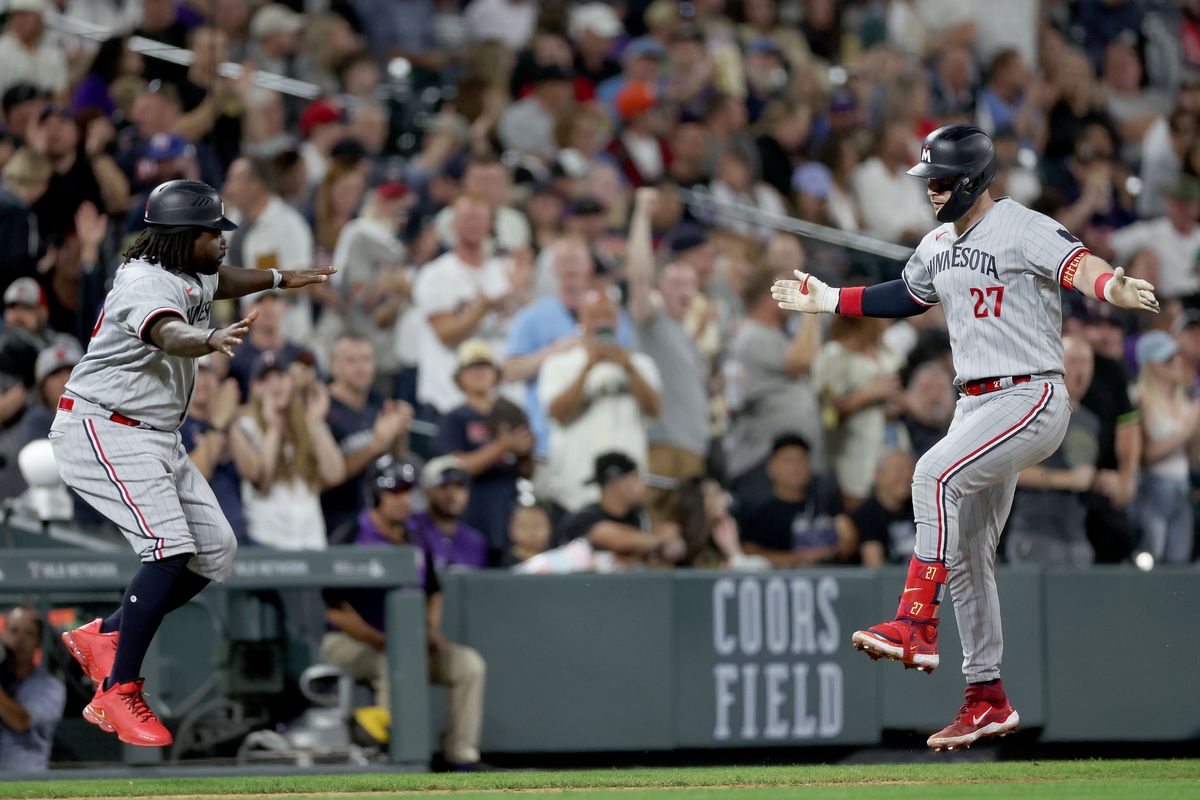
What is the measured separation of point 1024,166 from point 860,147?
1420 millimetres

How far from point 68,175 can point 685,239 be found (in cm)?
378

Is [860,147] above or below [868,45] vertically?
below

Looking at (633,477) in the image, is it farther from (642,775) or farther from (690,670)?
(642,775)

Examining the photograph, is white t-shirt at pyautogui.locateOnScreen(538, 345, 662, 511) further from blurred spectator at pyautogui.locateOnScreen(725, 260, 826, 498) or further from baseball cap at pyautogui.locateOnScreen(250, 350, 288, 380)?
baseball cap at pyautogui.locateOnScreen(250, 350, 288, 380)

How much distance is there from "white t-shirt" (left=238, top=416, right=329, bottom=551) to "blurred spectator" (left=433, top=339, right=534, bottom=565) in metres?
0.92

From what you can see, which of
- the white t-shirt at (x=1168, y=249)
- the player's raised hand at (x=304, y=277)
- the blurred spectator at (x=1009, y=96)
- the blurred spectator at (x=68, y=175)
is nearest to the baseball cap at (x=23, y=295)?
the blurred spectator at (x=68, y=175)

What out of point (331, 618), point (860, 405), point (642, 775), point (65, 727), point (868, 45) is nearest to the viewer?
point (642, 775)

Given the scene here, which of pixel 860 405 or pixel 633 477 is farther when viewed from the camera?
pixel 860 405

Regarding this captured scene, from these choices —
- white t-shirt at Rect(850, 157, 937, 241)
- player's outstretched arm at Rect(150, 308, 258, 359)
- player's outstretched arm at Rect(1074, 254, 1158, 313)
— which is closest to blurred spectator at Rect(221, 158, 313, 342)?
player's outstretched arm at Rect(150, 308, 258, 359)

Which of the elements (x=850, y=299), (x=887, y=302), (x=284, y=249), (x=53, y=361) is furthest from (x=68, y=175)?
(x=887, y=302)

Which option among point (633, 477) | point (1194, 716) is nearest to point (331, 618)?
point (633, 477)

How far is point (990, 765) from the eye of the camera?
743cm

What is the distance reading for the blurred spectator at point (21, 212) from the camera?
982 cm

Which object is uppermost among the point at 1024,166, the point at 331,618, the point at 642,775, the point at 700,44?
the point at 700,44
